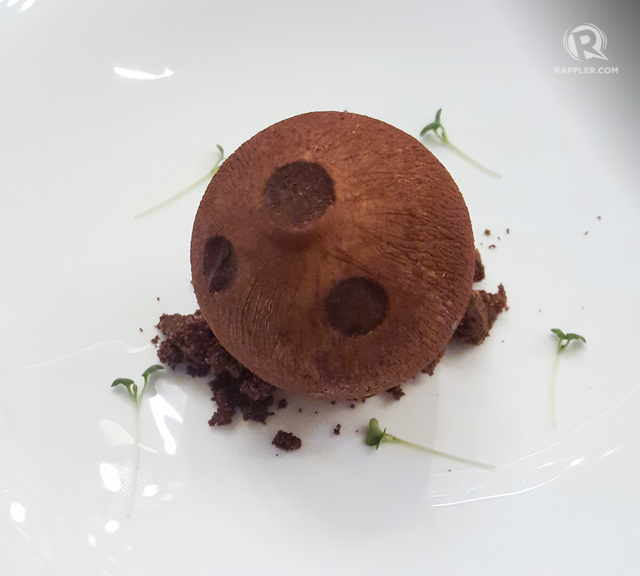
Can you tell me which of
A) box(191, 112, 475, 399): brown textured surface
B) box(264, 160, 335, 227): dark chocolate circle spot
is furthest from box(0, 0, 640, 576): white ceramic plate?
box(264, 160, 335, 227): dark chocolate circle spot

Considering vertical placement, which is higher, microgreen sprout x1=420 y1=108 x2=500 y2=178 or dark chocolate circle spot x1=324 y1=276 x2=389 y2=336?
microgreen sprout x1=420 y1=108 x2=500 y2=178

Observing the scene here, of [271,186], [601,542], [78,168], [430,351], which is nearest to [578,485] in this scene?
[601,542]

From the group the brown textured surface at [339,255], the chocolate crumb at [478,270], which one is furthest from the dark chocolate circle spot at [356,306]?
the chocolate crumb at [478,270]

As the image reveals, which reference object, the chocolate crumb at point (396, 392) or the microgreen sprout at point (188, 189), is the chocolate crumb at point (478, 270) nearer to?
the chocolate crumb at point (396, 392)

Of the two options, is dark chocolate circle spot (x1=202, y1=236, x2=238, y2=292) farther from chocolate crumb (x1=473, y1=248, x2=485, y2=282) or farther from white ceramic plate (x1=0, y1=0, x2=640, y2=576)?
chocolate crumb (x1=473, y1=248, x2=485, y2=282)

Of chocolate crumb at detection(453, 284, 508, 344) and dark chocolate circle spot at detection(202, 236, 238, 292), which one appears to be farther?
chocolate crumb at detection(453, 284, 508, 344)

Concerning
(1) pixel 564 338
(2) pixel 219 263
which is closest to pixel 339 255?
(2) pixel 219 263

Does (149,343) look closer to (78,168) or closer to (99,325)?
(99,325)
